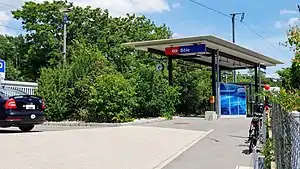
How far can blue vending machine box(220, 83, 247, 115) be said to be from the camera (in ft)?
81.4

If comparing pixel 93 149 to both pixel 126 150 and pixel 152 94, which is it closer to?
pixel 126 150

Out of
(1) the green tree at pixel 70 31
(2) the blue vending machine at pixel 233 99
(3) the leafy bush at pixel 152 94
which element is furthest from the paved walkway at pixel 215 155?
(1) the green tree at pixel 70 31

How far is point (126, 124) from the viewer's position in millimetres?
17578

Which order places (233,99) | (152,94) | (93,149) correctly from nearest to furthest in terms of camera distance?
(93,149) < (152,94) < (233,99)

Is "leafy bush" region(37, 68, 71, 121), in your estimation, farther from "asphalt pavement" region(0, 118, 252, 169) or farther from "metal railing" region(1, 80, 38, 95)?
"asphalt pavement" region(0, 118, 252, 169)

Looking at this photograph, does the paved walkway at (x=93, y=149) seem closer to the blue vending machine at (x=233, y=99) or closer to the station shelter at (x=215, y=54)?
the station shelter at (x=215, y=54)

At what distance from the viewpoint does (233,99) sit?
25.6m

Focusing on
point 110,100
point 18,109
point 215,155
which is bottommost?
point 215,155

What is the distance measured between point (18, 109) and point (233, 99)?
51.5 feet

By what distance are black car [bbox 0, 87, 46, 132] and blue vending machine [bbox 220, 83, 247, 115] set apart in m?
13.7

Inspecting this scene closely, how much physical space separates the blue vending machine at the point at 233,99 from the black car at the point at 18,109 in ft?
45.1

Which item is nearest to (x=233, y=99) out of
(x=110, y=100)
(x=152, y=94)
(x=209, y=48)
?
(x=209, y=48)

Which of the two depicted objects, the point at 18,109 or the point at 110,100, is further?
the point at 110,100

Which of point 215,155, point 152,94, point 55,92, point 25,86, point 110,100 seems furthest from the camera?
point 152,94
